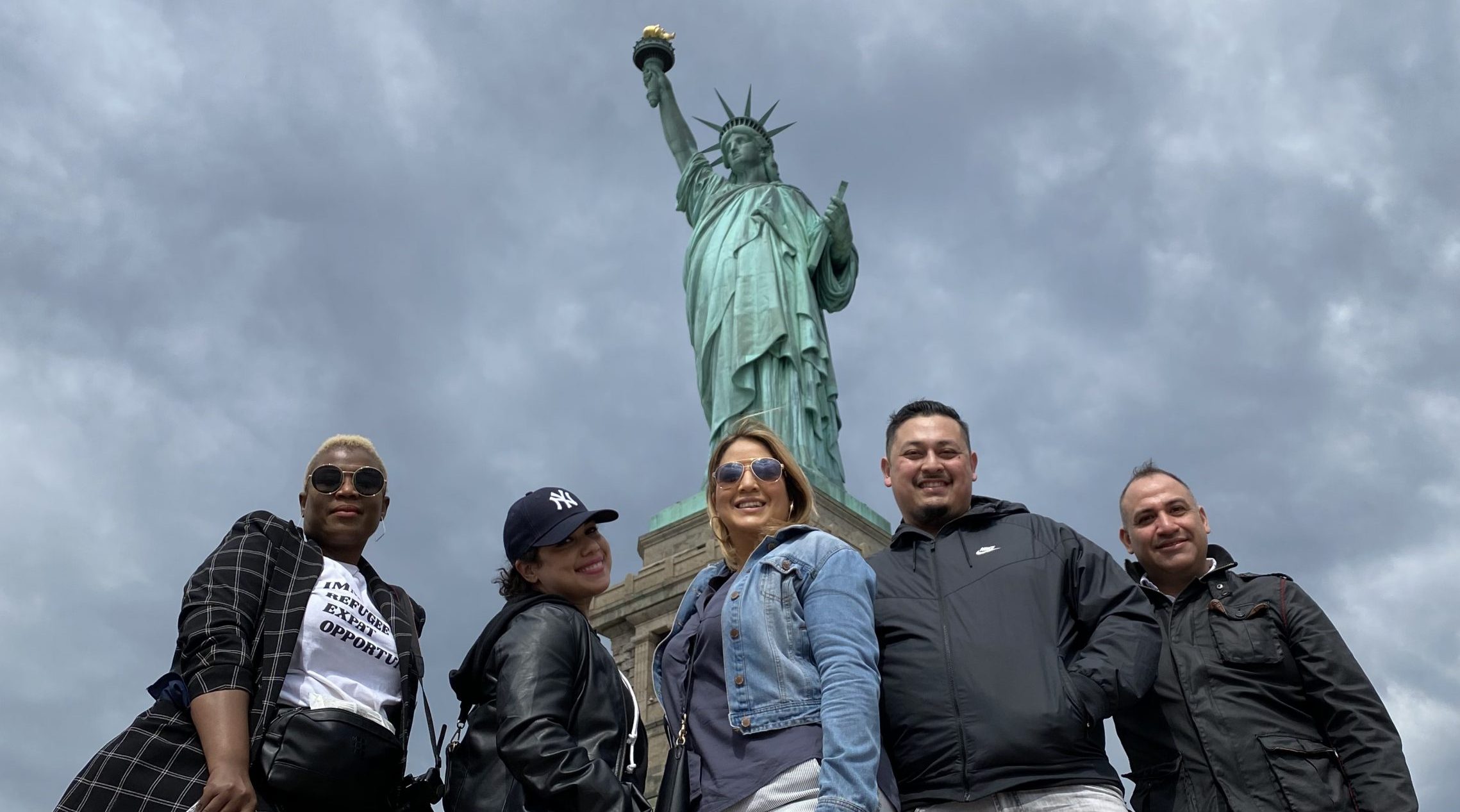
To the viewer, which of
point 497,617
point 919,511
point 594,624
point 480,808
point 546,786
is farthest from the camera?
point 594,624

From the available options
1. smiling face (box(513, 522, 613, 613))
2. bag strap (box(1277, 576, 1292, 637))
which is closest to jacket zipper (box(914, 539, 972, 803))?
smiling face (box(513, 522, 613, 613))

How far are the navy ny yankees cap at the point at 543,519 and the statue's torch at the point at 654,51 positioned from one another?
16.1 meters

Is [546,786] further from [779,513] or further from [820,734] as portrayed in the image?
[779,513]

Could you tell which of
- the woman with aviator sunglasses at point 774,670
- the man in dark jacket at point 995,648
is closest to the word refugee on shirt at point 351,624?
the woman with aviator sunglasses at point 774,670

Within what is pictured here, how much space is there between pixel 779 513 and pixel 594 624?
397 inches

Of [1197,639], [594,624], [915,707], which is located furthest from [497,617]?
[594,624]

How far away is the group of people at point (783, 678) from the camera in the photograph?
333 cm

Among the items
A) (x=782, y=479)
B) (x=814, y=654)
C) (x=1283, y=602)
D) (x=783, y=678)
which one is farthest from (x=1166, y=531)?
(x=783, y=678)

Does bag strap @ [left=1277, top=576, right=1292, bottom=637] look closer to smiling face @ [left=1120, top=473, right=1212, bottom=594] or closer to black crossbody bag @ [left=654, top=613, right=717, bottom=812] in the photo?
smiling face @ [left=1120, top=473, right=1212, bottom=594]

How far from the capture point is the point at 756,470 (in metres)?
3.82

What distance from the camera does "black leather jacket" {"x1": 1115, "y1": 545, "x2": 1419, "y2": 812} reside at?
12.5 ft

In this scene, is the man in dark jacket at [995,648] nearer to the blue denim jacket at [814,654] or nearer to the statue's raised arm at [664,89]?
the blue denim jacket at [814,654]

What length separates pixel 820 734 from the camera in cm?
328

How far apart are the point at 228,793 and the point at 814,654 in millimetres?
1421
